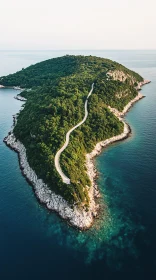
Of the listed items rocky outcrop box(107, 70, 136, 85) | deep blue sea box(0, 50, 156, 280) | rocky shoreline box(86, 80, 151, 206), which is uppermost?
rocky outcrop box(107, 70, 136, 85)

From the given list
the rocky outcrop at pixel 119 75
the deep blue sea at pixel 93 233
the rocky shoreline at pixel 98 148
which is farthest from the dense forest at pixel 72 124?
the deep blue sea at pixel 93 233

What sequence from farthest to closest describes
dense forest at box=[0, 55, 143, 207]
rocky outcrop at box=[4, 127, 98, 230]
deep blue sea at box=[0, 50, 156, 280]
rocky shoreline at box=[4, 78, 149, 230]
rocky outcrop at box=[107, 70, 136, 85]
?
rocky outcrop at box=[107, 70, 136, 85] → dense forest at box=[0, 55, 143, 207] → rocky shoreline at box=[4, 78, 149, 230] → rocky outcrop at box=[4, 127, 98, 230] → deep blue sea at box=[0, 50, 156, 280]

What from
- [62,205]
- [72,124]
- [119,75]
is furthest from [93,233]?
[119,75]

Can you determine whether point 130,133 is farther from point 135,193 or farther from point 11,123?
point 11,123

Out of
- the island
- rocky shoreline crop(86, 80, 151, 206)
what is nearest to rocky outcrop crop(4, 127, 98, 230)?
the island

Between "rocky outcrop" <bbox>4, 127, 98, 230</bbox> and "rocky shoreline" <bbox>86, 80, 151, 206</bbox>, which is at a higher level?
"rocky shoreline" <bbox>86, 80, 151, 206</bbox>

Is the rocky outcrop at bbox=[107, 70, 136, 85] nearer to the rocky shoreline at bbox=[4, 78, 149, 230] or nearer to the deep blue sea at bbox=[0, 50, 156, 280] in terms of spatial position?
the rocky shoreline at bbox=[4, 78, 149, 230]

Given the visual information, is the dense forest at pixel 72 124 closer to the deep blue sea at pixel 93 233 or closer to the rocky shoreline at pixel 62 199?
the rocky shoreline at pixel 62 199
